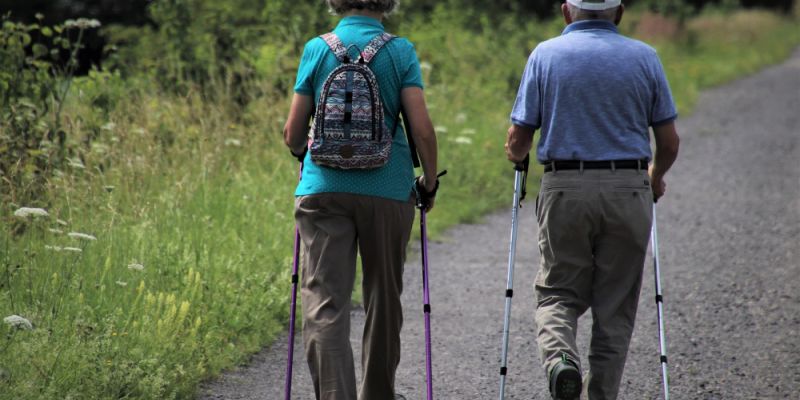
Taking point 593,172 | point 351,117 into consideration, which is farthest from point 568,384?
point 351,117

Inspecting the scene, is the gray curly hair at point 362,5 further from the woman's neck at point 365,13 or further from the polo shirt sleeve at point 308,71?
the polo shirt sleeve at point 308,71

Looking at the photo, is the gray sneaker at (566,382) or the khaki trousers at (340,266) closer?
the gray sneaker at (566,382)

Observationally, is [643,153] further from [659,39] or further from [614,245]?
[659,39]

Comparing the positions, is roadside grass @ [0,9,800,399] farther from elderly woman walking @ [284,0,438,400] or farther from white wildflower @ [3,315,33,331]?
elderly woman walking @ [284,0,438,400]

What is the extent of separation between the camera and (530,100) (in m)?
4.54

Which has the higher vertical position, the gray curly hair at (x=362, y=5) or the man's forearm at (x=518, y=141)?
the gray curly hair at (x=362, y=5)

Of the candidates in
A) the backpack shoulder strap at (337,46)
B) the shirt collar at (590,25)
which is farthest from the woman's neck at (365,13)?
the shirt collar at (590,25)

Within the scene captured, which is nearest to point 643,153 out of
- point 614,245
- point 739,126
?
point 614,245

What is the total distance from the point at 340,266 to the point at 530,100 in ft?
3.27

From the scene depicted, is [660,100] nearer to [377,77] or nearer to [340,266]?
[377,77]

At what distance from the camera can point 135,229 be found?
22.4ft

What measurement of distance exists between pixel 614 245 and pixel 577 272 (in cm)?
18

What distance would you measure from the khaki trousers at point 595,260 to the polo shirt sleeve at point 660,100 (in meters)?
0.23

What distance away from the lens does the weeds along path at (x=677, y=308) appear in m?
5.84
